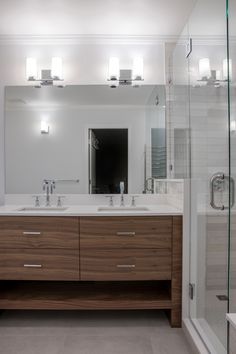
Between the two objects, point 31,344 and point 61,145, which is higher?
point 61,145

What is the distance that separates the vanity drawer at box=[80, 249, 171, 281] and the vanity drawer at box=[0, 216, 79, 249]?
0.18m

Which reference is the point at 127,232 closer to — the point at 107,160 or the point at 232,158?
the point at 107,160

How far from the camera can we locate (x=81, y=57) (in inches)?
112

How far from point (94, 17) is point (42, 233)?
5.90ft

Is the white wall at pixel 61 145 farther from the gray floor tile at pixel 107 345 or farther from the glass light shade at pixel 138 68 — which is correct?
the gray floor tile at pixel 107 345

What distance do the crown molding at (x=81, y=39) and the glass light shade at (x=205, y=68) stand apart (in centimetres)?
85

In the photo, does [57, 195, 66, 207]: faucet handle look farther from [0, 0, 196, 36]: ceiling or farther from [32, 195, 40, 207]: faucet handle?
[0, 0, 196, 36]: ceiling

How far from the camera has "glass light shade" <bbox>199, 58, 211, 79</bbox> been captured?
2076mm

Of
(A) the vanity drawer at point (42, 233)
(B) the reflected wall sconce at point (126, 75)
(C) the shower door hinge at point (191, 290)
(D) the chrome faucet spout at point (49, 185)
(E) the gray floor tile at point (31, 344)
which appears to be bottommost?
(E) the gray floor tile at point (31, 344)

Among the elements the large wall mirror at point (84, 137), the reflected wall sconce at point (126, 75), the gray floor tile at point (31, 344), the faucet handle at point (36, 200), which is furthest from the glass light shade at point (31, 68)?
the gray floor tile at point (31, 344)

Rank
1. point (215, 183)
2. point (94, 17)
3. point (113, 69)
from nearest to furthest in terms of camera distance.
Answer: point (215, 183) → point (94, 17) → point (113, 69)

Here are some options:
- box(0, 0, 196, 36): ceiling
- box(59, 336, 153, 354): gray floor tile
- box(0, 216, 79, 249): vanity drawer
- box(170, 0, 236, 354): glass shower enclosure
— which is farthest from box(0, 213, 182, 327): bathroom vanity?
box(0, 0, 196, 36): ceiling

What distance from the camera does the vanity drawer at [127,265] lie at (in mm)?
2268

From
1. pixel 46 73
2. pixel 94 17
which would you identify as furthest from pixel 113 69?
pixel 46 73
